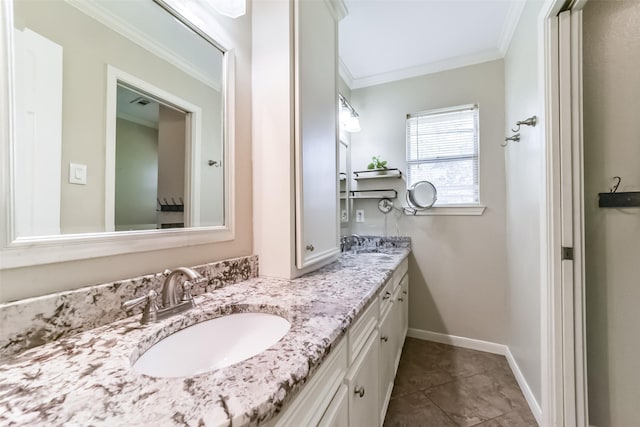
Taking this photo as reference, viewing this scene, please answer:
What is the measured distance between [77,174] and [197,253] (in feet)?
1.46

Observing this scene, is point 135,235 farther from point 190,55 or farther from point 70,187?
point 190,55

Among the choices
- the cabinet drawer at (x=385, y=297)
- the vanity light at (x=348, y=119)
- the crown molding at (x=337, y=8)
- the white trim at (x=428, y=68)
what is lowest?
the cabinet drawer at (x=385, y=297)

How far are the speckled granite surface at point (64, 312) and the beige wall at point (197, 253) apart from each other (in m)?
0.04

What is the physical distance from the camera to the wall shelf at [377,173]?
240cm

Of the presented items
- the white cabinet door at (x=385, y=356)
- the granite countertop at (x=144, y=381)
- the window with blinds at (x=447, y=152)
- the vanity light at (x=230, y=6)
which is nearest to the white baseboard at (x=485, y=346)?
the white cabinet door at (x=385, y=356)

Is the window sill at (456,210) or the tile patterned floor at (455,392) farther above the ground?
the window sill at (456,210)

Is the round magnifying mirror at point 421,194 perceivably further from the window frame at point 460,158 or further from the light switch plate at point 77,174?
the light switch plate at point 77,174

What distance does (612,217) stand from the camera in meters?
1.28

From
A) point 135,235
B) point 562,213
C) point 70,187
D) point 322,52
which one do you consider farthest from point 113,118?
point 562,213

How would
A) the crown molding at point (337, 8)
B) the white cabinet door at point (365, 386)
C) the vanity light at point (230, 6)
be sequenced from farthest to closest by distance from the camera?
the crown molding at point (337, 8) < the vanity light at point (230, 6) < the white cabinet door at point (365, 386)

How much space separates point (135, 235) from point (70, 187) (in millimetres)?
203

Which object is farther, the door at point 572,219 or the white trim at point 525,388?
the white trim at point 525,388

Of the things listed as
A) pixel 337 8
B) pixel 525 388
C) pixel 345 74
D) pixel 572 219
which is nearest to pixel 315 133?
pixel 337 8

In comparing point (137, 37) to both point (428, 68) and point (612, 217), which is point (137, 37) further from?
point (428, 68)
